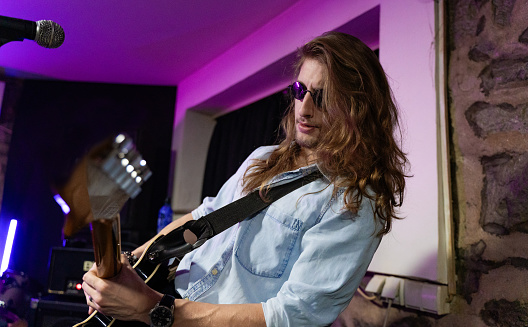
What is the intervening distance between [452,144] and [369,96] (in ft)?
1.80

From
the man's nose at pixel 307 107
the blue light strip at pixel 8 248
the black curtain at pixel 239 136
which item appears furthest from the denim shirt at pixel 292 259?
the blue light strip at pixel 8 248

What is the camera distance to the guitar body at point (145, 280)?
3.42 feet

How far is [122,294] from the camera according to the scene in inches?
35.0

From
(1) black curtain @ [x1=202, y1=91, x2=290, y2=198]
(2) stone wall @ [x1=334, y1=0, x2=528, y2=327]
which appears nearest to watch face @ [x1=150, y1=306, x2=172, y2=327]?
(2) stone wall @ [x1=334, y1=0, x2=528, y2=327]

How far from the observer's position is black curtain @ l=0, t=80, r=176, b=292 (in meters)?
3.76

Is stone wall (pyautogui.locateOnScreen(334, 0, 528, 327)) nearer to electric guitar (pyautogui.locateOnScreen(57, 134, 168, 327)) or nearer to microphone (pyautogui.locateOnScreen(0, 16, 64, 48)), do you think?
electric guitar (pyautogui.locateOnScreen(57, 134, 168, 327))

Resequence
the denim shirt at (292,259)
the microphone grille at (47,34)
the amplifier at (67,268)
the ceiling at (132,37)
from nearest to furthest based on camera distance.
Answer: the denim shirt at (292,259) < the microphone grille at (47,34) < the amplifier at (67,268) < the ceiling at (132,37)

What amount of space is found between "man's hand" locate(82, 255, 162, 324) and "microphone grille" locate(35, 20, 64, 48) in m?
0.69

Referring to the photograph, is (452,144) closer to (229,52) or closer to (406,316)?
(406,316)

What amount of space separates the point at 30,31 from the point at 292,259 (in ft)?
3.08

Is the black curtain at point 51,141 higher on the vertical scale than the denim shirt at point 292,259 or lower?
higher

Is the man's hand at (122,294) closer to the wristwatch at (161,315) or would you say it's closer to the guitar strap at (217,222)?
the wristwatch at (161,315)

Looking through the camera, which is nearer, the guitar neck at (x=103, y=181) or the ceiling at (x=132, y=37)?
the guitar neck at (x=103, y=181)

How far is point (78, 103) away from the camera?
13.4 ft
